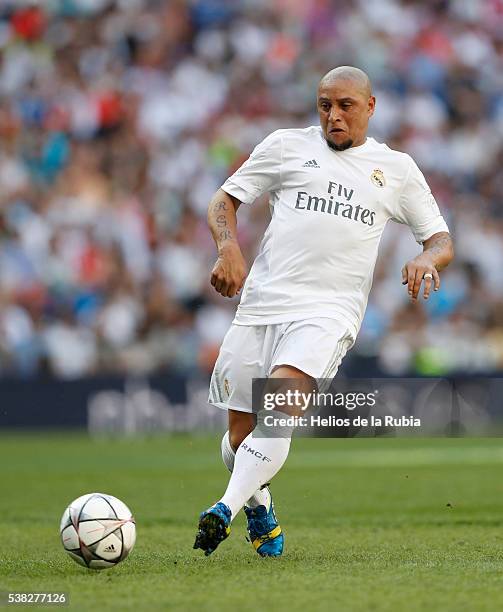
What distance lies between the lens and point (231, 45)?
20594 millimetres

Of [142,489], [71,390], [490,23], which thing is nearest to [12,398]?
[71,390]

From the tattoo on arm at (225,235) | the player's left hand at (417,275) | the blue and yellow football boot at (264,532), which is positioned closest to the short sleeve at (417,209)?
the player's left hand at (417,275)

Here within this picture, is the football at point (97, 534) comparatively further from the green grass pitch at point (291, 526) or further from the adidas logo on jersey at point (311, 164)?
the adidas logo on jersey at point (311, 164)

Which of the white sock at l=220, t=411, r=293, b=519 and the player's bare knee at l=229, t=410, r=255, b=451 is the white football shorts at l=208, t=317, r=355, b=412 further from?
the white sock at l=220, t=411, r=293, b=519

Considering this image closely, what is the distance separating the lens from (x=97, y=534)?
5977 mm

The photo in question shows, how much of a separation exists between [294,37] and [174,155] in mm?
3061

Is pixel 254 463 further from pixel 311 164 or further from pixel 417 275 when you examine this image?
pixel 311 164

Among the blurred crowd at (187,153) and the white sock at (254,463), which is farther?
the blurred crowd at (187,153)

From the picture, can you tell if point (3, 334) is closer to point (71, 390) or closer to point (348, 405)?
point (71, 390)

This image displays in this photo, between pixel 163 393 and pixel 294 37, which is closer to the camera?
pixel 163 393

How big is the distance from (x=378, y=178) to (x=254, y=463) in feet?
5.25

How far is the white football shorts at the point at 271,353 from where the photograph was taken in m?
6.34

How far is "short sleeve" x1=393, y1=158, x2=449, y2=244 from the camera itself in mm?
6859

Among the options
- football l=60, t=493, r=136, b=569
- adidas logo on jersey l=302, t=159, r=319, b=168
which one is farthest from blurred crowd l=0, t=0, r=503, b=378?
football l=60, t=493, r=136, b=569
